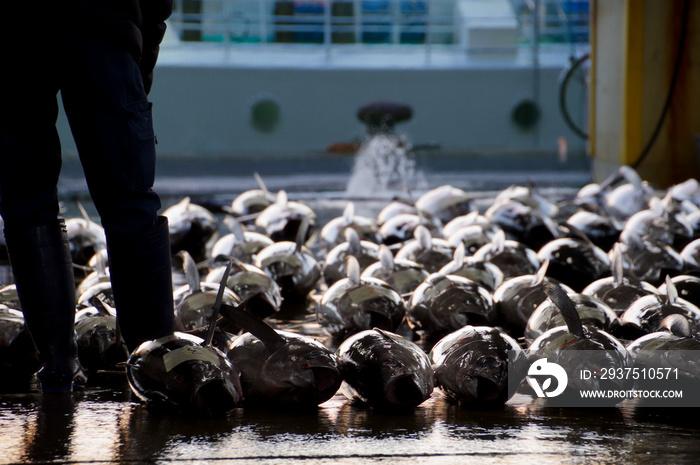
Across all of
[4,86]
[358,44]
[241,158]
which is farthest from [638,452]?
[358,44]

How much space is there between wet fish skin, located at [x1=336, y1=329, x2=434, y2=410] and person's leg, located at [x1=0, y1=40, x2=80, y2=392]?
576mm

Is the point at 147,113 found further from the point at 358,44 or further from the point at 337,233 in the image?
the point at 358,44

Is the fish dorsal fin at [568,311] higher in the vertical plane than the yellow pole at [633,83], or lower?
lower

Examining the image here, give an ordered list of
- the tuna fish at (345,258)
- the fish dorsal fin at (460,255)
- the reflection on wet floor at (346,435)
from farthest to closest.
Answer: the tuna fish at (345,258), the fish dorsal fin at (460,255), the reflection on wet floor at (346,435)

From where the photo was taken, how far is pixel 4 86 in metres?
1.58

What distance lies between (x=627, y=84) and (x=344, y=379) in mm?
4578

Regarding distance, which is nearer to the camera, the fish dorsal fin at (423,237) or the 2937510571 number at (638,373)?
the 2937510571 number at (638,373)

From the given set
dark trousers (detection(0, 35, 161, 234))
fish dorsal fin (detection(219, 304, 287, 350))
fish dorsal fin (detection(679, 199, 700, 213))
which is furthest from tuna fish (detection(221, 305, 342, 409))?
fish dorsal fin (detection(679, 199, 700, 213))

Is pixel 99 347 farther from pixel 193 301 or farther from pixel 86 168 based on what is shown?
pixel 86 168

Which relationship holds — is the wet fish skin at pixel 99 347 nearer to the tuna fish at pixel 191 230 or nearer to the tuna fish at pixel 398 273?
the tuna fish at pixel 398 273

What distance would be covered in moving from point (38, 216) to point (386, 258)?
3.39 ft

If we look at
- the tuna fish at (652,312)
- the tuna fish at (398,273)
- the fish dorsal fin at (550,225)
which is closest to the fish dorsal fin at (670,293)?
the tuna fish at (652,312)

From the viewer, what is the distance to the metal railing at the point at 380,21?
1397cm

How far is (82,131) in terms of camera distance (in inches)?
60.7
